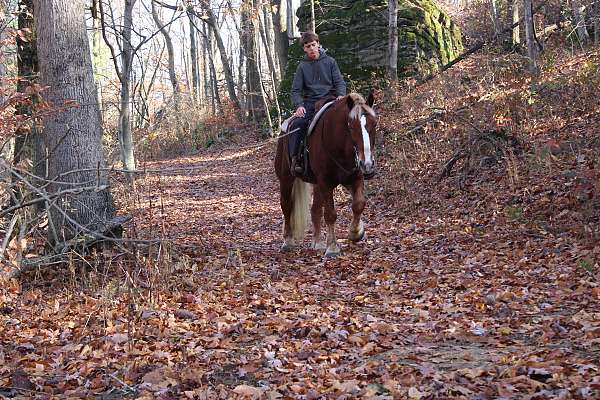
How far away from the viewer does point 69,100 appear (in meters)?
7.70

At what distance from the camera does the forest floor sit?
404 centimetres

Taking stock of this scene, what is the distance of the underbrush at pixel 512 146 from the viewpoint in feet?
27.4

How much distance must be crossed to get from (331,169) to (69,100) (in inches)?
135

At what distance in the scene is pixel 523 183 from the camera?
31.1 feet

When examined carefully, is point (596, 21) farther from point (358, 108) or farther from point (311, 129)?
point (358, 108)

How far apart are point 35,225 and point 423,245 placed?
193 inches

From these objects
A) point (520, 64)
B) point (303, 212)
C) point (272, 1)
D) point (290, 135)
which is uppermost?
point (272, 1)

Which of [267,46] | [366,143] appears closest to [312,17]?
Result: [267,46]

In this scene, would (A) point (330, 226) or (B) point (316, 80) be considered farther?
(B) point (316, 80)

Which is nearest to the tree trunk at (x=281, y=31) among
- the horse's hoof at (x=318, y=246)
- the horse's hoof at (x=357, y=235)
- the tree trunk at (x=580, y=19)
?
the tree trunk at (x=580, y=19)

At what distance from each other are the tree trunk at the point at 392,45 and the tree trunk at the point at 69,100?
9.90 metres

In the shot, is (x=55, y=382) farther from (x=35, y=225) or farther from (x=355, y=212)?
(x=355, y=212)

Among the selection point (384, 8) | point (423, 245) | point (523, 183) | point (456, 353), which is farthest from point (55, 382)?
point (384, 8)

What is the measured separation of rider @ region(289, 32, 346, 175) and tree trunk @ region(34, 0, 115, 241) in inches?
105
